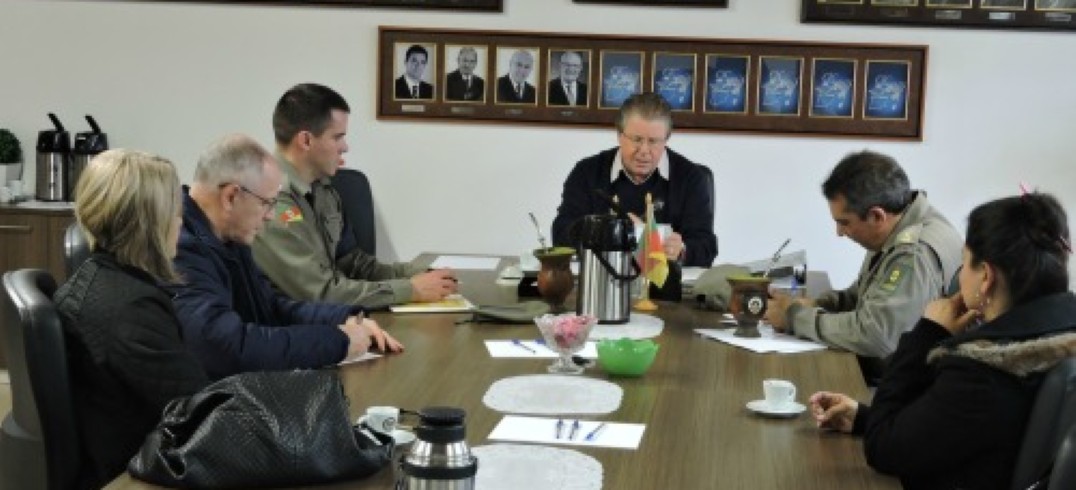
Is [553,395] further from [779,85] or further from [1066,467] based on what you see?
[779,85]

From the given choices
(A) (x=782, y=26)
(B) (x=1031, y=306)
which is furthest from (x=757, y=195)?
(B) (x=1031, y=306)

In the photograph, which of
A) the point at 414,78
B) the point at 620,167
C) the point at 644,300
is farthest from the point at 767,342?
the point at 414,78

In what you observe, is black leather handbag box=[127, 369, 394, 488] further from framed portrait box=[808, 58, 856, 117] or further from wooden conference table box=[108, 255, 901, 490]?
framed portrait box=[808, 58, 856, 117]

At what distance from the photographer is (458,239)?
5820 millimetres

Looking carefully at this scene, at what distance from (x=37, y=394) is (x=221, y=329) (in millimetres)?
440

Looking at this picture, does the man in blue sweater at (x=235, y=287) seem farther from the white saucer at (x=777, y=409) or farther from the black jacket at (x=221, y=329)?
the white saucer at (x=777, y=409)

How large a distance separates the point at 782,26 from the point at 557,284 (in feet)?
7.45

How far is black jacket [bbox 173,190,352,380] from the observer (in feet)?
9.45

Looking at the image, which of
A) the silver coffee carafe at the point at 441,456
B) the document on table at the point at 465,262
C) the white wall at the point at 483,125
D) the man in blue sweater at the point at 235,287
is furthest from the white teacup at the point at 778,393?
the white wall at the point at 483,125

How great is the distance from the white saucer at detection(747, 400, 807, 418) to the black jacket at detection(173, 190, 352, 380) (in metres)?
0.90

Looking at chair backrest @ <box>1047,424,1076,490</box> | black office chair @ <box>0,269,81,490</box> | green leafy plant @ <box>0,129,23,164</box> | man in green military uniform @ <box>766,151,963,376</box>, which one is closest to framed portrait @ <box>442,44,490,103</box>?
green leafy plant @ <box>0,129,23,164</box>

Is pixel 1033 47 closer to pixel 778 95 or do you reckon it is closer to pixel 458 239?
pixel 778 95

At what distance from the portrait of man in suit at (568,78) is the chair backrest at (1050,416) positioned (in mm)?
3501

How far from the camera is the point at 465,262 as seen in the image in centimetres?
475
